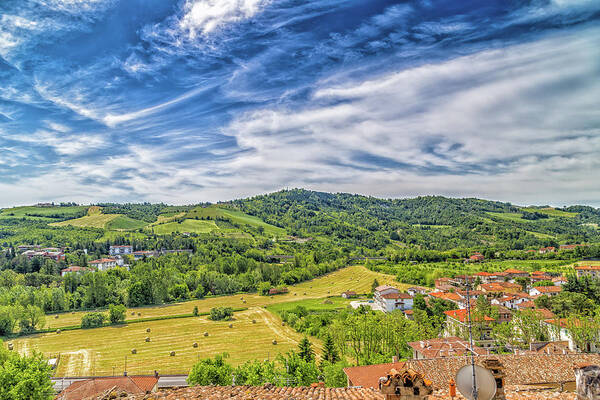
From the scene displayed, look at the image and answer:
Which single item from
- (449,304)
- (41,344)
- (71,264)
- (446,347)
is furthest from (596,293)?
(71,264)

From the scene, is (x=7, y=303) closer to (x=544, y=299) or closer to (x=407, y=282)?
(x=407, y=282)

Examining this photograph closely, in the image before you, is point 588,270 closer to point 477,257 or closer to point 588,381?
point 477,257

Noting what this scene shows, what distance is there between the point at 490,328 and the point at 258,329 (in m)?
37.0

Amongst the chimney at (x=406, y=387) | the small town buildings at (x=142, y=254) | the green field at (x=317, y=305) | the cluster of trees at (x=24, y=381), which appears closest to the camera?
the chimney at (x=406, y=387)

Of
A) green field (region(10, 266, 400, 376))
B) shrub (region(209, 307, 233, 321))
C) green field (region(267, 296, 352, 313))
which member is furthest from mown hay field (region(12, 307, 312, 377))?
green field (region(267, 296, 352, 313))

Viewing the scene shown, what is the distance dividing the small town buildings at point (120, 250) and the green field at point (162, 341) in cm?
7762

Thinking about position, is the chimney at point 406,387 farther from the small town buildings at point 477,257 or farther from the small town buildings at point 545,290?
the small town buildings at point 477,257

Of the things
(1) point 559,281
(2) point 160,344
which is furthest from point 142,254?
(1) point 559,281

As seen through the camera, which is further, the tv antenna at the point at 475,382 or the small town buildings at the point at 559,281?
the small town buildings at the point at 559,281

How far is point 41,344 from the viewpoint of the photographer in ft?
180

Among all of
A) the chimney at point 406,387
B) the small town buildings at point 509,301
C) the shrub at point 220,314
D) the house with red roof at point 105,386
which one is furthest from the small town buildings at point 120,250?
the chimney at point 406,387

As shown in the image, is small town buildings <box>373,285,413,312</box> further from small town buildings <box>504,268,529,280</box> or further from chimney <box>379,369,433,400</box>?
chimney <box>379,369,433,400</box>

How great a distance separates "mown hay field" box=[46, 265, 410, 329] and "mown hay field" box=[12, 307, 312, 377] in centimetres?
954

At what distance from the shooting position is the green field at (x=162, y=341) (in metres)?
45.6
